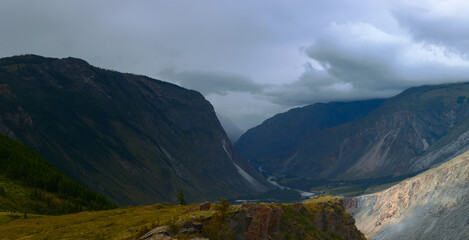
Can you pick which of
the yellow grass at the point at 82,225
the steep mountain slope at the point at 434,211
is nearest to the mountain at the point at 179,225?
the yellow grass at the point at 82,225

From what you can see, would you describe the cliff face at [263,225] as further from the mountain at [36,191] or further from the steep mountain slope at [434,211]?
the steep mountain slope at [434,211]

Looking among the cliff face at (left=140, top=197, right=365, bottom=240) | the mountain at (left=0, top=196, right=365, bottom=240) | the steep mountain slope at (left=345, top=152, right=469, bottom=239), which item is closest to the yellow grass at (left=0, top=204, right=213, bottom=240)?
the mountain at (left=0, top=196, right=365, bottom=240)

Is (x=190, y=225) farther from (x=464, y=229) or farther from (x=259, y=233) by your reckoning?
(x=464, y=229)

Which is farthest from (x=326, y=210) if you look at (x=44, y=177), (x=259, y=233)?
(x=44, y=177)

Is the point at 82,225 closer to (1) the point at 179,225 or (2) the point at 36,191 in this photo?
(1) the point at 179,225

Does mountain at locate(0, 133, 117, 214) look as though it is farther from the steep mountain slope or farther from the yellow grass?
the steep mountain slope

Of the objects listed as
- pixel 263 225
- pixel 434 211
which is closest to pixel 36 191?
pixel 263 225

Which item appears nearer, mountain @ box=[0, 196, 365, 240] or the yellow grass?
mountain @ box=[0, 196, 365, 240]

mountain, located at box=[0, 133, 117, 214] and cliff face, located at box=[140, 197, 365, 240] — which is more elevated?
mountain, located at box=[0, 133, 117, 214]
